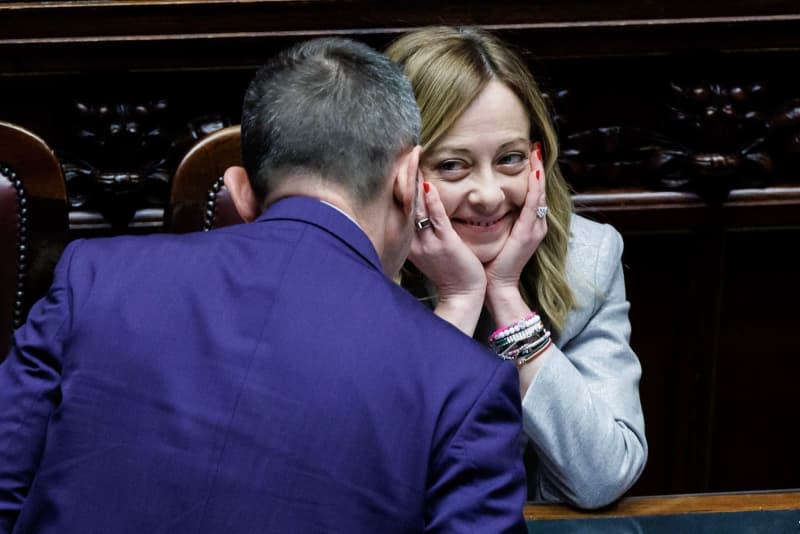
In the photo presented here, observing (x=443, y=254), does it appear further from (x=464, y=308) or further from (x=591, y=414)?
(x=591, y=414)

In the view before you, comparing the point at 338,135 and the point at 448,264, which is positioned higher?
the point at 338,135

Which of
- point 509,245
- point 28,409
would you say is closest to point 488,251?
point 509,245

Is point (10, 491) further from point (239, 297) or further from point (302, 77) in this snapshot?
point (302, 77)

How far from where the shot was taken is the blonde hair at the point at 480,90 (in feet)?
5.56

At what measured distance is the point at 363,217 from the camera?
3.71 feet

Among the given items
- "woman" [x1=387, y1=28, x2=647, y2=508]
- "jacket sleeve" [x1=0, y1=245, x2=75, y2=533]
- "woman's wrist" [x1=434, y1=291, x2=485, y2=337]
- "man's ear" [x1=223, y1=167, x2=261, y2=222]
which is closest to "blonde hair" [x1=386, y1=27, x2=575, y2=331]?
"woman" [x1=387, y1=28, x2=647, y2=508]

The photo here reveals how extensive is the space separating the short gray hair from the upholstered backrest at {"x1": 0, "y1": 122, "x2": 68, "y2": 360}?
68 cm

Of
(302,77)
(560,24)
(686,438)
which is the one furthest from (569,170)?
(302,77)

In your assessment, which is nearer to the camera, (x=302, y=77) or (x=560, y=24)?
(x=302, y=77)

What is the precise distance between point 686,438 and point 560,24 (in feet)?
3.13

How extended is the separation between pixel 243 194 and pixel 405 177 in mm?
201

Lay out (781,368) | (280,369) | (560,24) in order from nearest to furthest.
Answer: (280,369) < (560,24) < (781,368)

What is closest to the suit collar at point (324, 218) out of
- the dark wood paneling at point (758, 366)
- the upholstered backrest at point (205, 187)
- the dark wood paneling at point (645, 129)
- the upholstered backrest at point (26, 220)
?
the upholstered backrest at point (205, 187)

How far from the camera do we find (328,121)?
44.0 inches
